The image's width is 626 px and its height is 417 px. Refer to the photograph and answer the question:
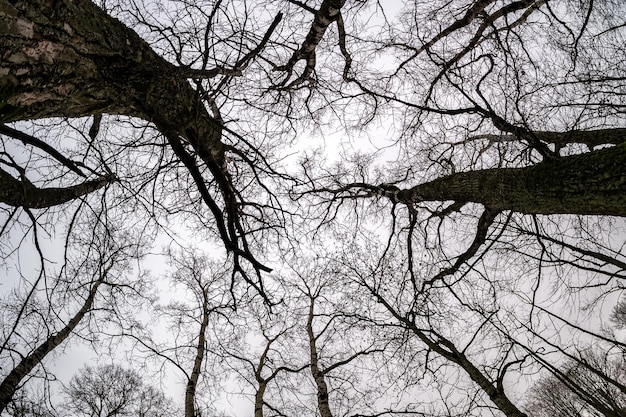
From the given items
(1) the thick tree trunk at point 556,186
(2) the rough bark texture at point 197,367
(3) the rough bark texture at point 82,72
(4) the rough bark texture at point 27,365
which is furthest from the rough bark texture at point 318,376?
(3) the rough bark texture at point 82,72

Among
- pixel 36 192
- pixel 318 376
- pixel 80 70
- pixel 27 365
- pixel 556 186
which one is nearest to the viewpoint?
pixel 80 70

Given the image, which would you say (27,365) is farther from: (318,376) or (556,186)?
→ (556,186)

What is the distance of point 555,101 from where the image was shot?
3.70 m

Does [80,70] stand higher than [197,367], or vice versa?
[197,367]

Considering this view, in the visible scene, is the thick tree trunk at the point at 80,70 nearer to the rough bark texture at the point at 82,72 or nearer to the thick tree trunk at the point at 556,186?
the rough bark texture at the point at 82,72

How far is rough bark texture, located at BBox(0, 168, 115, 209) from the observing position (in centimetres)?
272

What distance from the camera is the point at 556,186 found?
8.83 ft

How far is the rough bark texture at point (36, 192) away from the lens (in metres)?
2.72

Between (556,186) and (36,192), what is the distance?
4331 mm

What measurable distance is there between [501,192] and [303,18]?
288 cm

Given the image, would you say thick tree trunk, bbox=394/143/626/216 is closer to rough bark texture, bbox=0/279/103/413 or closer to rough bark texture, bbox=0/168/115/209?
rough bark texture, bbox=0/168/115/209

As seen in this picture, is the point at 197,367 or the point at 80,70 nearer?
the point at 80,70

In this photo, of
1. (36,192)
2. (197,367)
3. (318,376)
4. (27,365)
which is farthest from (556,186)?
(27,365)

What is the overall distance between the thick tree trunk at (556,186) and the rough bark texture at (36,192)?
3.15 meters
